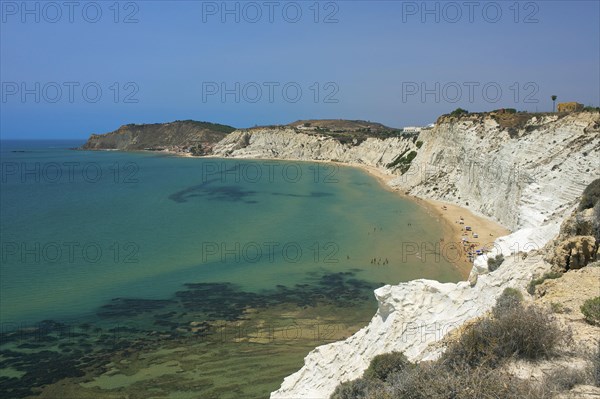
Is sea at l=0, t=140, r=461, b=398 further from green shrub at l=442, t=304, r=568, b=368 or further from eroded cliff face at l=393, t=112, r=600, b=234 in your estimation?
green shrub at l=442, t=304, r=568, b=368

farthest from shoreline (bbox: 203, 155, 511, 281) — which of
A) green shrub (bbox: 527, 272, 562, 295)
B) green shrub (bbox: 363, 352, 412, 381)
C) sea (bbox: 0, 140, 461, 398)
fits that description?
green shrub (bbox: 363, 352, 412, 381)

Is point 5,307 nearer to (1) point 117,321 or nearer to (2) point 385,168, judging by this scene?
(1) point 117,321

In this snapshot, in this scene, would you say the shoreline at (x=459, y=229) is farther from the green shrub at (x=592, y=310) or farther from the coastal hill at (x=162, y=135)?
the coastal hill at (x=162, y=135)

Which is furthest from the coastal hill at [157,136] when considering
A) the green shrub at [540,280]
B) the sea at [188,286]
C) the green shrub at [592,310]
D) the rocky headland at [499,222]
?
the green shrub at [592,310]

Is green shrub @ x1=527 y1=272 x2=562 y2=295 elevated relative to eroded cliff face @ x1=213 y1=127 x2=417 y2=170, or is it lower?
lower

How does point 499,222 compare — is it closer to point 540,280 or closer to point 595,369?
point 540,280
